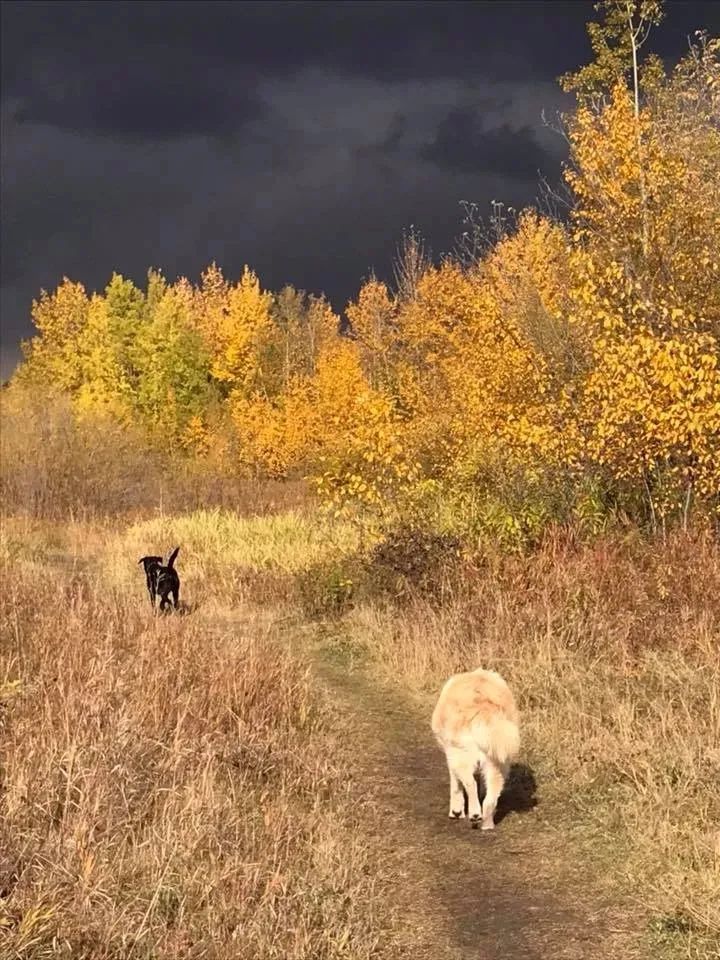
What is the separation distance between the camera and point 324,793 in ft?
20.0

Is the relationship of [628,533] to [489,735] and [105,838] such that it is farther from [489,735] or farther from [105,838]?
[105,838]

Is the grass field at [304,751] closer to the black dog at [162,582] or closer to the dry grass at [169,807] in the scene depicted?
the dry grass at [169,807]

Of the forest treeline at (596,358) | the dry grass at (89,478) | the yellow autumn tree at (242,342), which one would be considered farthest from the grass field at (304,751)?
the yellow autumn tree at (242,342)

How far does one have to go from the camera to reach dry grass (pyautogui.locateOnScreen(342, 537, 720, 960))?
4973mm

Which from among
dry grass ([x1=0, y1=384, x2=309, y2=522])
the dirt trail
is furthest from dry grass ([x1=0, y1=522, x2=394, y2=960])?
dry grass ([x1=0, y1=384, x2=309, y2=522])

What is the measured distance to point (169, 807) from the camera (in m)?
4.91

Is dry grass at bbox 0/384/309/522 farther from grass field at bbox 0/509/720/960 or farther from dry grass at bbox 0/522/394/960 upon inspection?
dry grass at bbox 0/522/394/960

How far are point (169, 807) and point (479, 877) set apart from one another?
70.5 inches

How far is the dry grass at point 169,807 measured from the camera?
12.7 ft

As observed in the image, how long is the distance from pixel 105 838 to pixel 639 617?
592 centimetres

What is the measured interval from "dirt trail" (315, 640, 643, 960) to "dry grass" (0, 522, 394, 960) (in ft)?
0.96

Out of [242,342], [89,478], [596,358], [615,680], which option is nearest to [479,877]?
[615,680]

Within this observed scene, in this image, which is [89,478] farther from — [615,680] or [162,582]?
[615,680]

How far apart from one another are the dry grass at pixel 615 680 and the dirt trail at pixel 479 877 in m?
0.20
